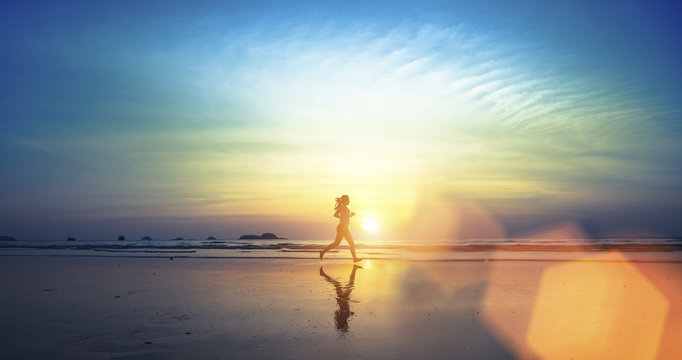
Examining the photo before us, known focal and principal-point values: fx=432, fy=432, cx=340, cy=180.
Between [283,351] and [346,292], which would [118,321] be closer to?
[283,351]

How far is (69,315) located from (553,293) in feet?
33.6

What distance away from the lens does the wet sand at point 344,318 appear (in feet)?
18.2

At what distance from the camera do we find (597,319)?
24.0 feet

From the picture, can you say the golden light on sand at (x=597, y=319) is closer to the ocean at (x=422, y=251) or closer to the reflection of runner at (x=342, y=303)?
the reflection of runner at (x=342, y=303)

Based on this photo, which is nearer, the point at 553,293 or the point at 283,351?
the point at 283,351

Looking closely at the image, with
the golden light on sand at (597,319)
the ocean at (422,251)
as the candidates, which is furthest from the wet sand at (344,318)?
the ocean at (422,251)

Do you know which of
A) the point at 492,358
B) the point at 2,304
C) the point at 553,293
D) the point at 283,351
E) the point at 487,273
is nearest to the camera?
the point at 492,358

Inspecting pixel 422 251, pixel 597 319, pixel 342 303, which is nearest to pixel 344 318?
pixel 342 303

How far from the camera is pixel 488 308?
27.4ft

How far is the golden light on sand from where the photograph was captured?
5570 mm

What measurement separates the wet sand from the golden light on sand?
23 mm

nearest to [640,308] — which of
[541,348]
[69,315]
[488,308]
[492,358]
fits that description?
[488,308]

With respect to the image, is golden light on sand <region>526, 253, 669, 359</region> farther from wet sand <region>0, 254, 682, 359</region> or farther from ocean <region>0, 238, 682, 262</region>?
ocean <region>0, 238, 682, 262</region>

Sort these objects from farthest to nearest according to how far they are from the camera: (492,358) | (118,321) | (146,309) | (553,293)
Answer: (553,293), (146,309), (118,321), (492,358)
